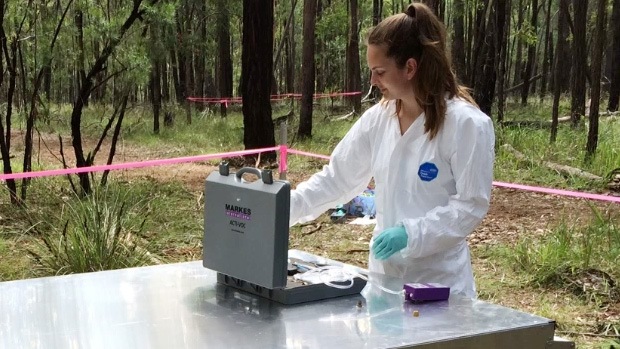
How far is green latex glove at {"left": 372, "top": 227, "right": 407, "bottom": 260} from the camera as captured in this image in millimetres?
1996

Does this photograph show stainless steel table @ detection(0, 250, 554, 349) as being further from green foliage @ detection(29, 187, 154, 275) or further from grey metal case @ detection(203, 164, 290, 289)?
green foliage @ detection(29, 187, 154, 275)

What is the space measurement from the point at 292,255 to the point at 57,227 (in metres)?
3.89

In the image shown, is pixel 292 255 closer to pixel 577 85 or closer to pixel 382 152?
pixel 382 152

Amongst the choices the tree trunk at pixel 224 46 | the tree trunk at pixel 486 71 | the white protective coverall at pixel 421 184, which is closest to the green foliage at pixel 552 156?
the tree trunk at pixel 486 71

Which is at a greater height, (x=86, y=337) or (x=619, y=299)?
(x=86, y=337)

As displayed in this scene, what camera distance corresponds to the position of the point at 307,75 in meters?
13.1

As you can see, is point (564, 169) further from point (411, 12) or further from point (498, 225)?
point (411, 12)

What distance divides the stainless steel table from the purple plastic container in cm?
2

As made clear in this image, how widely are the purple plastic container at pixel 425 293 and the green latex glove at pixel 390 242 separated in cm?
21

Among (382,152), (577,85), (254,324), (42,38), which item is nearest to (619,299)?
(382,152)

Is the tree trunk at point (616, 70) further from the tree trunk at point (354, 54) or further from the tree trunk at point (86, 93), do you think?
the tree trunk at point (86, 93)

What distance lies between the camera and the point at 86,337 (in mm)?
1462

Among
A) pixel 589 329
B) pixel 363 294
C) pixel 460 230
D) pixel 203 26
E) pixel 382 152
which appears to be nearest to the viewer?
pixel 363 294

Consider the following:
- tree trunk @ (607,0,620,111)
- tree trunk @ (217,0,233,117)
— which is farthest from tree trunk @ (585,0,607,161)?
tree trunk @ (217,0,233,117)
